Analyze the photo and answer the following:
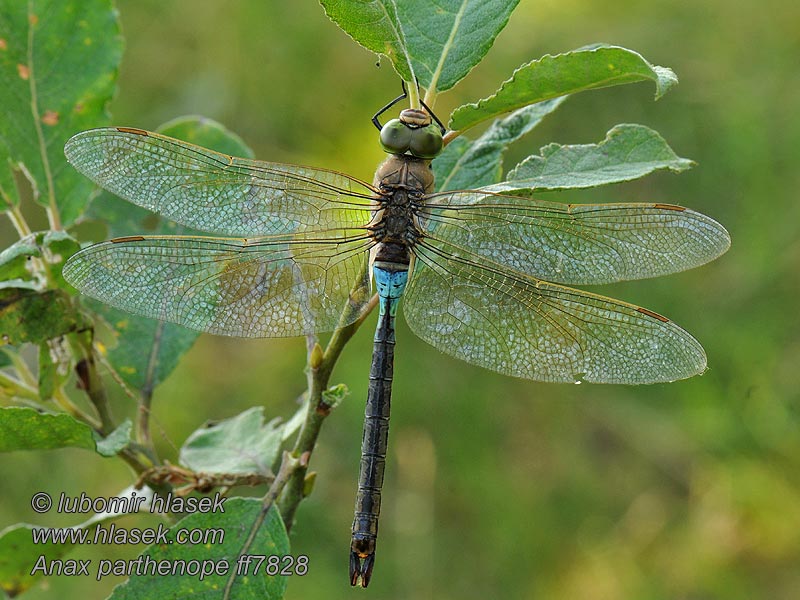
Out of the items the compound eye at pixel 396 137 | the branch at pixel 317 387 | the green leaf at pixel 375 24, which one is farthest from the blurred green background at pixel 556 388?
the branch at pixel 317 387

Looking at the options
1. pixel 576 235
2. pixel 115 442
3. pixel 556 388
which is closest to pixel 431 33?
pixel 576 235

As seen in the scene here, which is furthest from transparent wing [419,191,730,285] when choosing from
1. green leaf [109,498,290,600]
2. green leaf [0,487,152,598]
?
green leaf [0,487,152,598]

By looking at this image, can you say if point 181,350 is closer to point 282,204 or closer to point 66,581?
point 282,204

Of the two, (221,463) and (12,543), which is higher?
(221,463)

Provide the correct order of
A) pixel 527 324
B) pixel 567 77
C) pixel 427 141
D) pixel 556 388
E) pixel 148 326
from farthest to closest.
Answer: pixel 556 388
pixel 148 326
pixel 527 324
pixel 427 141
pixel 567 77

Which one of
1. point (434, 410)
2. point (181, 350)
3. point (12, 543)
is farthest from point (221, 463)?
point (434, 410)

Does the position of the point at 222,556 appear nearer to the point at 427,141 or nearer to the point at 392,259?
the point at 392,259

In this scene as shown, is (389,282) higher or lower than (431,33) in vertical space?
lower
